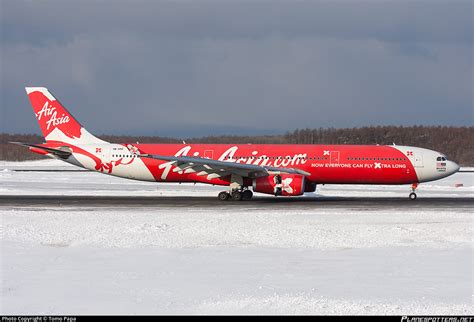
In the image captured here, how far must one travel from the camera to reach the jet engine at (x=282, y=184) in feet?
98.1

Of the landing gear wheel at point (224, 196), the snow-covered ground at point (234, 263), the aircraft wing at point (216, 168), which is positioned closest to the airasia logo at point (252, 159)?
the aircraft wing at point (216, 168)

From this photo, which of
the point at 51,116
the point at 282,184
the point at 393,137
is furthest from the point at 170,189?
the point at 393,137

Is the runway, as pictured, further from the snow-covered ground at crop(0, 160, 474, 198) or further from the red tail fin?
the red tail fin

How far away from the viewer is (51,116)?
116 feet

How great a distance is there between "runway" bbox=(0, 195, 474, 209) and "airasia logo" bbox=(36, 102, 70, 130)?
470cm

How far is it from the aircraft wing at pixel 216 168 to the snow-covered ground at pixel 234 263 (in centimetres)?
687

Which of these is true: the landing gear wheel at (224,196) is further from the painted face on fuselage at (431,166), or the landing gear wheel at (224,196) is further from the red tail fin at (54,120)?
the painted face on fuselage at (431,166)

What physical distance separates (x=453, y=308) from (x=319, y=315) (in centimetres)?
239

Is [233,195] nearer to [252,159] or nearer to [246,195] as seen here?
[246,195]

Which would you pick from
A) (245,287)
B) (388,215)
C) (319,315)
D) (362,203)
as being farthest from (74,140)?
(319,315)

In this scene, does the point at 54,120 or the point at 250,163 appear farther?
the point at 54,120

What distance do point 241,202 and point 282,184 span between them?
Result: 2.23m

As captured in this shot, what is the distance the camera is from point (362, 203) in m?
29.7

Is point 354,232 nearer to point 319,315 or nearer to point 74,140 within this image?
point 319,315
